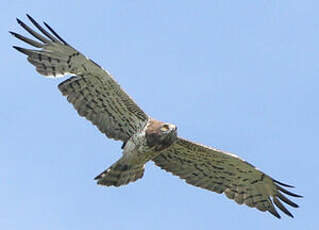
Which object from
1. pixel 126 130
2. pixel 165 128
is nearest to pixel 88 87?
pixel 126 130

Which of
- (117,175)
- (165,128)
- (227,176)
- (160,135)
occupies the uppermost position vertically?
(227,176)

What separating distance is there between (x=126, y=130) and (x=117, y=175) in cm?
89

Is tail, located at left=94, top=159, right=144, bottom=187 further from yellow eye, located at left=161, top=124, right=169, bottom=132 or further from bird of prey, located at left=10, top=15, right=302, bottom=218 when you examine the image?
yellow eye, located at left=161, top=124, right=169, bottom=132

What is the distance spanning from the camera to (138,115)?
20422 millimetres

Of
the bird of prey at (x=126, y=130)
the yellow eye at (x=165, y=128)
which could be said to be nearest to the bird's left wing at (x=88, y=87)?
the bird of prey at (x=126, y=130)

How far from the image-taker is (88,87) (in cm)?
2036

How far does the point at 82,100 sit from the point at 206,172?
293 centimetres

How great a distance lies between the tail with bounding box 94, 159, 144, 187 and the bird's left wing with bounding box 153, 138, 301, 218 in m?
0.91

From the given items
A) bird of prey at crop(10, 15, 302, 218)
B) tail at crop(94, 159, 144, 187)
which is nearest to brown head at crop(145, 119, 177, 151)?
bird of prey at crop(10, 15, 302, 218)

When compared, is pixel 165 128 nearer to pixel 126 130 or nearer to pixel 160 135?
pixel 160 135

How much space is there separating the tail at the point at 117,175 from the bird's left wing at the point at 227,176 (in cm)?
91

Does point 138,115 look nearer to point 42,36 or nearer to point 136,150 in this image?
point 136,150

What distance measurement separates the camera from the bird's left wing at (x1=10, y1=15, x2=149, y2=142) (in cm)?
2005

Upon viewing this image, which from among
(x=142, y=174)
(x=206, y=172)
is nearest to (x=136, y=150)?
(x=142, y=174)
